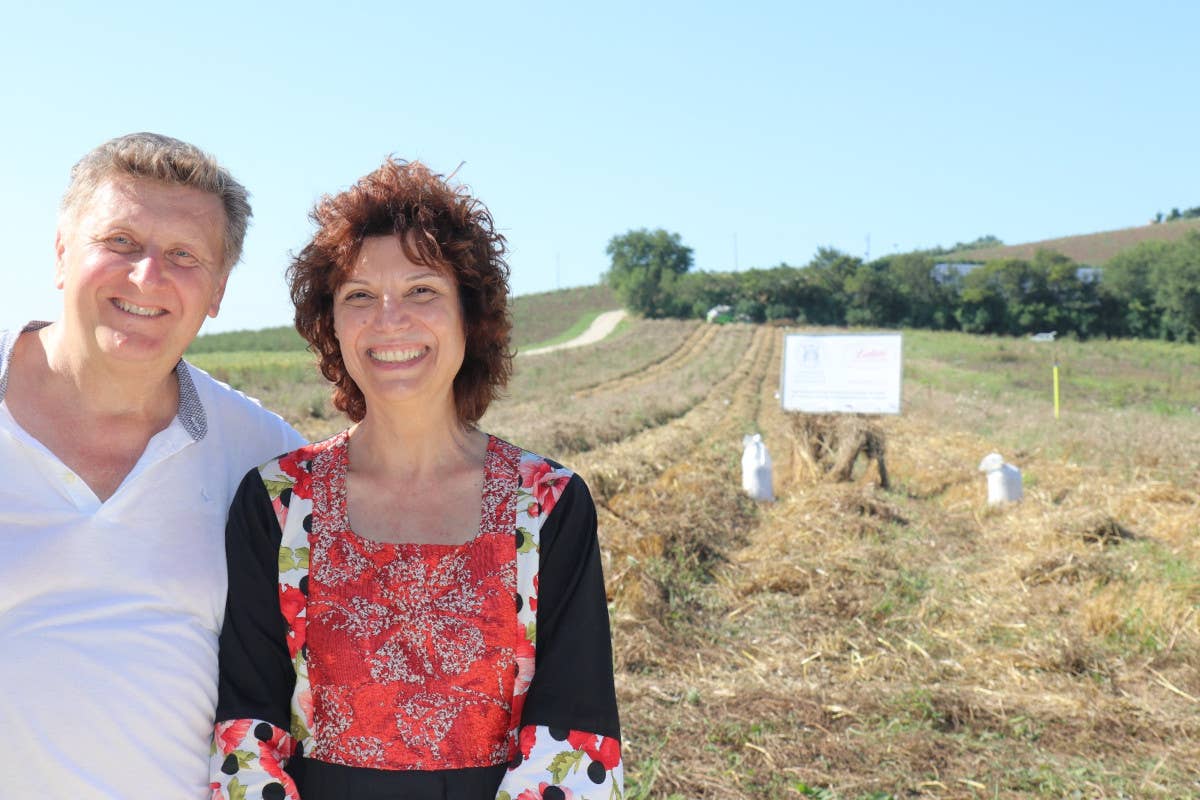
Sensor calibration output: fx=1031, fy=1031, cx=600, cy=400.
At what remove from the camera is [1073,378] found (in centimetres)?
3562

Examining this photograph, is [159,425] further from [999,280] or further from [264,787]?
[999,280]

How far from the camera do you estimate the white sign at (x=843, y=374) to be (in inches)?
500

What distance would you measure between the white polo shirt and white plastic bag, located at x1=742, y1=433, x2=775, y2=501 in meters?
8.70

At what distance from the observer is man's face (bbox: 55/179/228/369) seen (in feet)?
6.92

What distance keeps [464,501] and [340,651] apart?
402mm

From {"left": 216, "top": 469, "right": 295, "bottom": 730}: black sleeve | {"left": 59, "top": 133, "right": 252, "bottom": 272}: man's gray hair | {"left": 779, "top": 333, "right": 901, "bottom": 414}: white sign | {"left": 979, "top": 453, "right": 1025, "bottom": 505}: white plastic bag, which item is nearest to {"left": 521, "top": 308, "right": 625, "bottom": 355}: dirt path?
{"left": 779, "top": 333, "right": 901, "bottom": 414}: white sign

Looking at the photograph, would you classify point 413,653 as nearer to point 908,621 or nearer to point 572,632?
point 572,632

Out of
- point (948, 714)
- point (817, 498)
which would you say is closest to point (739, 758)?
point (948, 714)

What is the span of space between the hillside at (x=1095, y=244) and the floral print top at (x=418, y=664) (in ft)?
257

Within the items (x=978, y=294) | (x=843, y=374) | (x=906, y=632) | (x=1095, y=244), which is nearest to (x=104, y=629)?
(x=906, y=632)

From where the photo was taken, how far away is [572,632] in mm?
2002

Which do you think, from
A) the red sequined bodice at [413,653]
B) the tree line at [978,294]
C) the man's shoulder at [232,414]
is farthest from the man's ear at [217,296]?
the tree line at [978,294]

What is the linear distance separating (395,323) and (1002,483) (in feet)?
30.3

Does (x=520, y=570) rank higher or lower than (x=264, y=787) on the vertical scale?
higher
